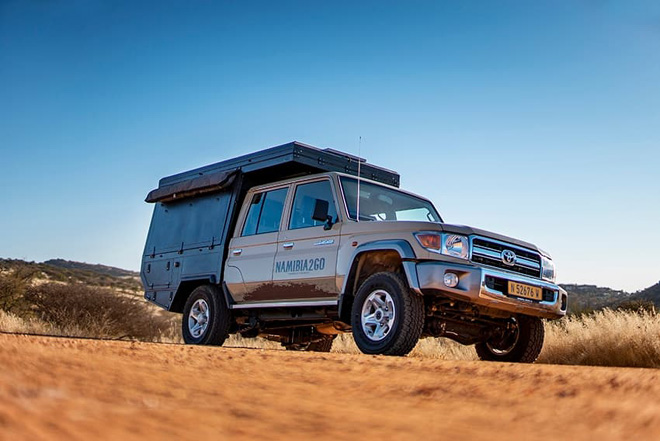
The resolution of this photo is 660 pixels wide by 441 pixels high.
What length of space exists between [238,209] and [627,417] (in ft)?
25.7

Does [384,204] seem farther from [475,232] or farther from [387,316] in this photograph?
→ [387,316]

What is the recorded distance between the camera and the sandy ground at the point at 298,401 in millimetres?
1493

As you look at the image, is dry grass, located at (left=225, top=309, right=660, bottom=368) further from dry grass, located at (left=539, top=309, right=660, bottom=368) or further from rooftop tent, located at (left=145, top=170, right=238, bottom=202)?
rooftop tent, located at (left=145, top=170, right=238, bottom=202)

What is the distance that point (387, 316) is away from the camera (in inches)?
250

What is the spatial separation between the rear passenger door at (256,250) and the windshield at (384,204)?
3.24 ft

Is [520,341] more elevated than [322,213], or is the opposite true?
[322,213]

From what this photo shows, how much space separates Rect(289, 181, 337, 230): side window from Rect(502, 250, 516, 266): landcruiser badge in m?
2.13

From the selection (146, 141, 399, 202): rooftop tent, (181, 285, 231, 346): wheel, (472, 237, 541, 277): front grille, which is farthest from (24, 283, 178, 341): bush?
(472, 237, 541, 277): front grille

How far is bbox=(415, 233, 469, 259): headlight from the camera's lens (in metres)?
6.46

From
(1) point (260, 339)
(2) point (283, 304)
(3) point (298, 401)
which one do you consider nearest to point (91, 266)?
(1) point (260, 339)

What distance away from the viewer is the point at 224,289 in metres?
9.04

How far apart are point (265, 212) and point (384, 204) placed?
159 centimetres

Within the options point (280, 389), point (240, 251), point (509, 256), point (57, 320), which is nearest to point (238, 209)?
point (240, 251)

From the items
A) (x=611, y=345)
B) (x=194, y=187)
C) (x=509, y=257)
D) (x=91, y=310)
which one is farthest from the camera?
(x=91, y=310)
